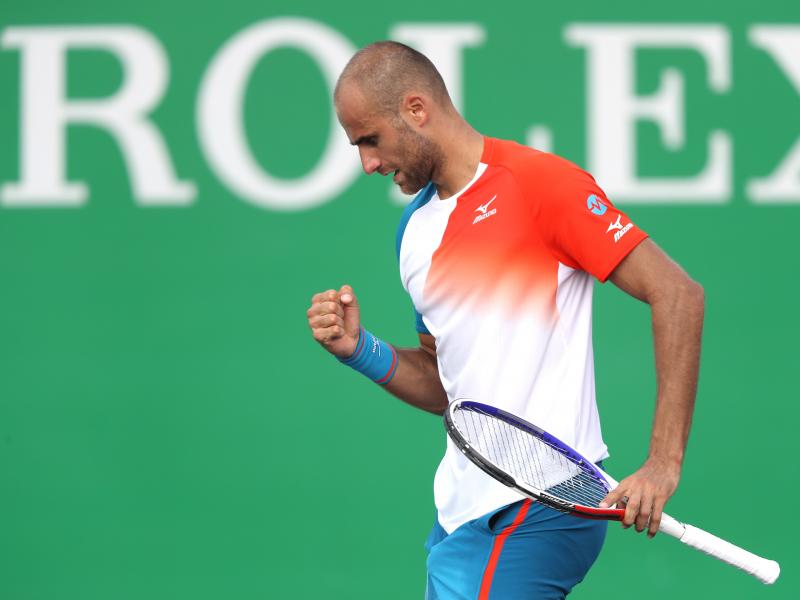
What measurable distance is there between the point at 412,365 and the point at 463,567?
1.91ft

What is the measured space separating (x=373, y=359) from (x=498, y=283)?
470mm

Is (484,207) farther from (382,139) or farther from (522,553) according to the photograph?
(522,553)

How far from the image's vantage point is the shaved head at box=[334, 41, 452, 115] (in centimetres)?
277

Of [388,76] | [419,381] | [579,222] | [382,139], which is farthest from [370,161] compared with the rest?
[419,381]

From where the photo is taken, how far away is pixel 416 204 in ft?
9.83

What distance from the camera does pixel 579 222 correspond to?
2.59 metres

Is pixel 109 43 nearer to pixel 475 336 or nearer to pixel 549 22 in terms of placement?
pixel 549 22

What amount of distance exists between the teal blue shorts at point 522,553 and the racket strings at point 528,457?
0.12 m

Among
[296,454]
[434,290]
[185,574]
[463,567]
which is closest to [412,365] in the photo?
[434,290]

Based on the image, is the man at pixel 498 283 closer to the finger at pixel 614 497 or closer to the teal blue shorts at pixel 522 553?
the teal blue shorts at pixel 522 553

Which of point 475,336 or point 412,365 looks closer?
point 475,336

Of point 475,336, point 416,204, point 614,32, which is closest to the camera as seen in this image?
point 475,336

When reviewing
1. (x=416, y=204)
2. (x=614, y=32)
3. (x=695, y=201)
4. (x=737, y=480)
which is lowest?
(x=737, y=480)

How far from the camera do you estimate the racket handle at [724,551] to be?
8.00ft
